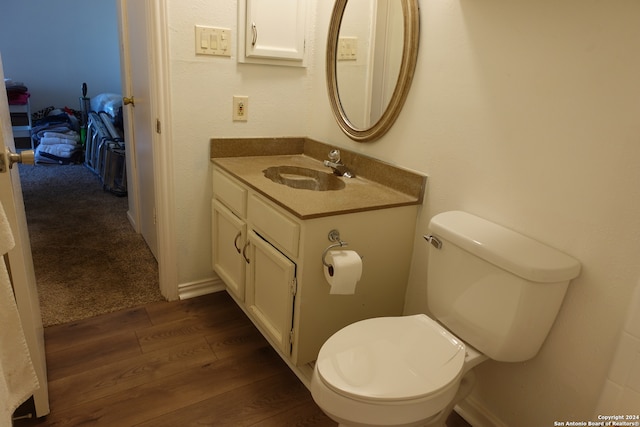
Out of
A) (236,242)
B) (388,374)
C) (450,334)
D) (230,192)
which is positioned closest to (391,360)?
(388,374)

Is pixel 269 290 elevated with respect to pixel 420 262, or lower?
lower

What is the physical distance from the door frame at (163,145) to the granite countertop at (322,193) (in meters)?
0.25

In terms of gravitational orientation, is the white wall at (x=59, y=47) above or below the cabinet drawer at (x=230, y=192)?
above

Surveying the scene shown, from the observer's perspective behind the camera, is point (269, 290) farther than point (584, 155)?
Yes

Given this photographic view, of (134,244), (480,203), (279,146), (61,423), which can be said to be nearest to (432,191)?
(480,203)

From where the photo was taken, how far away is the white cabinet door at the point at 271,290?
5.14 ft

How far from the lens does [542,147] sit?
1.23 meters

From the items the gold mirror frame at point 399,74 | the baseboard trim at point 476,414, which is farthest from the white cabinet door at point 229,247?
the baseboard trim at point 476,414

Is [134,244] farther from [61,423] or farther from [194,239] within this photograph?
[61,423]

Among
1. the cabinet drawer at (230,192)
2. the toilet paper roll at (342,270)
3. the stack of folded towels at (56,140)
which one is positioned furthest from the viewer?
the stack of folded towels at (56,140)

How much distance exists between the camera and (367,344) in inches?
48.8

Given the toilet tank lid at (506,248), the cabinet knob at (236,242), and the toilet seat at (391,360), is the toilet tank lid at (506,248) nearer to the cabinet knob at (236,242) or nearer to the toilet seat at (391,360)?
the toilet seat at (391,360)

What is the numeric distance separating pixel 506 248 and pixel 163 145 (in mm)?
1542

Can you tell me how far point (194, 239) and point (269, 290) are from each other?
2.34 ft
